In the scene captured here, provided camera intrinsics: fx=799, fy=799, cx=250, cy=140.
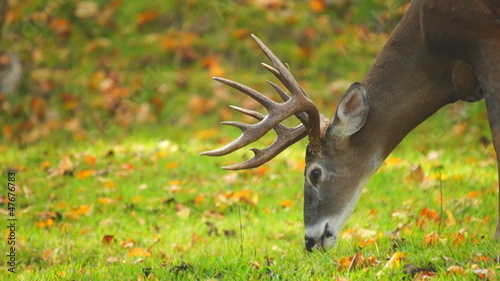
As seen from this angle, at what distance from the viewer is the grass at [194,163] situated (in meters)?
Result: 5.16

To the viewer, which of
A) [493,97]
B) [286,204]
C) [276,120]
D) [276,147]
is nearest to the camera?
[493,97]

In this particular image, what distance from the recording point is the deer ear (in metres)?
5.78

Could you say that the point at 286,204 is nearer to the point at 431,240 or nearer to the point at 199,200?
the point at 199,200

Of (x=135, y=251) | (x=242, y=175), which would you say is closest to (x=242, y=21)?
(x=242, y=175)

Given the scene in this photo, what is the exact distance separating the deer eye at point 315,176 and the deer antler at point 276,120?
22 cm

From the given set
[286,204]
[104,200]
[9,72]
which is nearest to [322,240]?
[286,204]

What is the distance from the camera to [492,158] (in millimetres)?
9180

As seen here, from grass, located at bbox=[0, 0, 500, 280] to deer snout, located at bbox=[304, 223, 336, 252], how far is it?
157 mm

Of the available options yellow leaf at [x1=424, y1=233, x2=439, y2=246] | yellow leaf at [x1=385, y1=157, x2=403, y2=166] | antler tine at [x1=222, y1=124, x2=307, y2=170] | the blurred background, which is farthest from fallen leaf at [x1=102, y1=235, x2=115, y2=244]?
the blurred background

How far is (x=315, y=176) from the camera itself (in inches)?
235

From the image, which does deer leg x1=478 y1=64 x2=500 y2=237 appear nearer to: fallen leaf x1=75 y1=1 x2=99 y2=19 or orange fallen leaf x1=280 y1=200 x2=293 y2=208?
orange fallen leaf x1=280 y1=200 x2=293 y2=208

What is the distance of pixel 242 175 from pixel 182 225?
162 cm

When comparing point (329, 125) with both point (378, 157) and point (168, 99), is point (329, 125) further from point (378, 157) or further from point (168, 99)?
point (168, 99)

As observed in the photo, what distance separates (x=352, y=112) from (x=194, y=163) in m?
3.49
